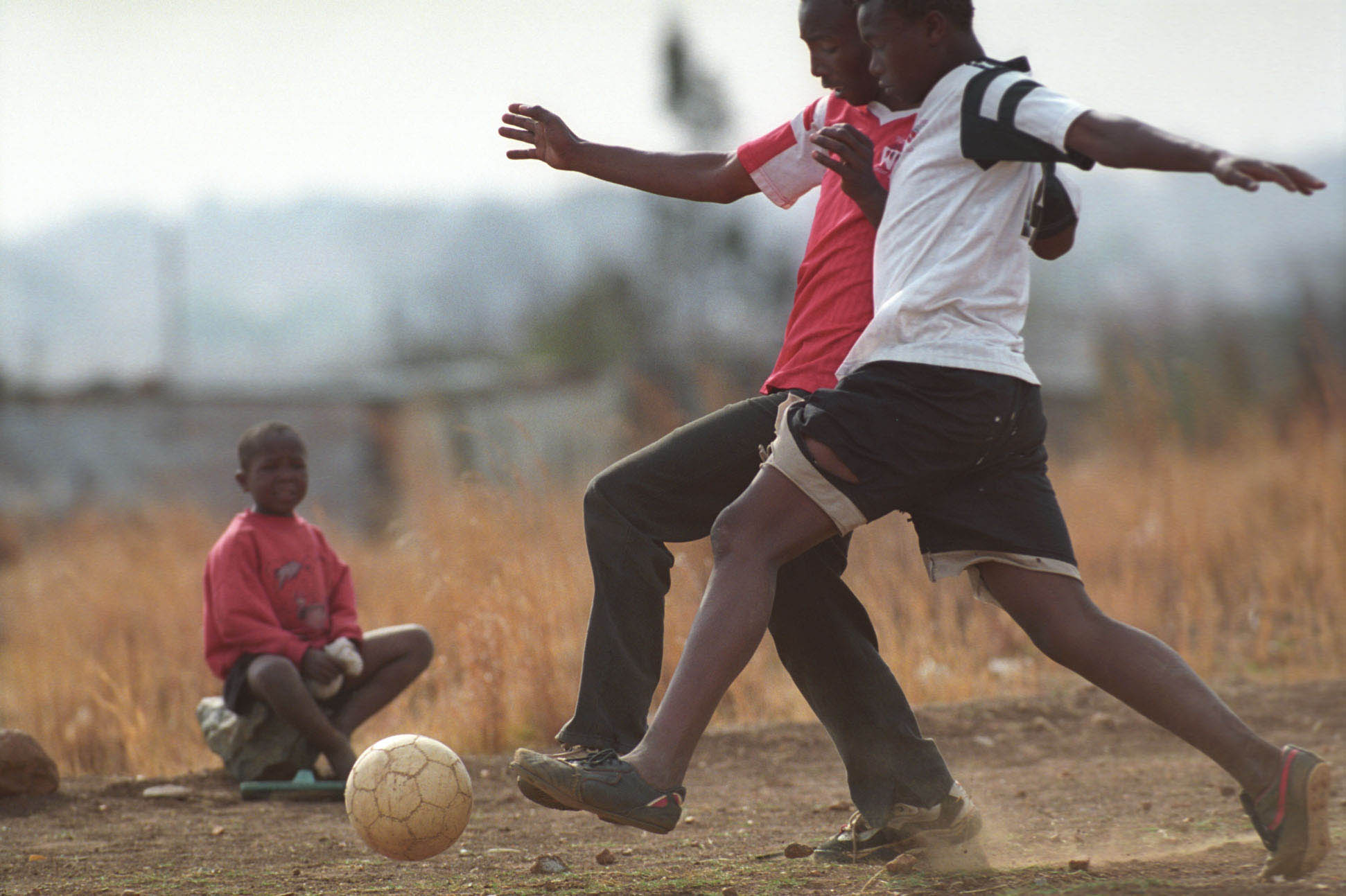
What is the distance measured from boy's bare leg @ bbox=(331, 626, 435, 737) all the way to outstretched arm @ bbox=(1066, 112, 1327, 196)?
132 inches

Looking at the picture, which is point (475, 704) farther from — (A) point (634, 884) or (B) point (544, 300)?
(B) point (544, 300)

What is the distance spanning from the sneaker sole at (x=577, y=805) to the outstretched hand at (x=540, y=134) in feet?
5.54

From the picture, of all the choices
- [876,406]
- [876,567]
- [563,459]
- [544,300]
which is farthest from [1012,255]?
[544,300]

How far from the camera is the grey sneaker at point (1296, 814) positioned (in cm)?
278

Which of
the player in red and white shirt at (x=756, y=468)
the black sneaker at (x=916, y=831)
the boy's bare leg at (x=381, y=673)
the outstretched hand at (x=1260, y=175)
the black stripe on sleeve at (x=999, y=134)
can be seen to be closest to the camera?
the outstretched hand at (x=1260, y=175)

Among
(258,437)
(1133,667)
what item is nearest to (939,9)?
(1133,667)

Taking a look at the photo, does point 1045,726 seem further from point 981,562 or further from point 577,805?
point 577,805

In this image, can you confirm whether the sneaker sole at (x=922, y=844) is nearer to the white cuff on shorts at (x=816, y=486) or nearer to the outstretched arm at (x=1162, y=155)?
the white cuff on shorts at (x=816, y=486)

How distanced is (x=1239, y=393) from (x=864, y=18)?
11272 millimetres

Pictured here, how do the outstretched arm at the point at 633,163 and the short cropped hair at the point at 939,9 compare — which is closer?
the short cropped hair at the point at 939,9

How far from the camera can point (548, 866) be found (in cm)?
350

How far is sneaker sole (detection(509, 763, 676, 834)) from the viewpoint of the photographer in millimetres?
2758

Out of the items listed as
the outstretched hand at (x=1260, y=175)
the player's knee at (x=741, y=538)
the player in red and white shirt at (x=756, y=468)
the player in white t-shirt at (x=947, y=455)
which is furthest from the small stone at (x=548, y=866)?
the outstretched hand at (x=1260, y=175)

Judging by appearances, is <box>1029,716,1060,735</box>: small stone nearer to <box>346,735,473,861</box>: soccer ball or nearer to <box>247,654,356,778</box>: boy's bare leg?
<box>247,654,356,778</box>: boy's bare leg
